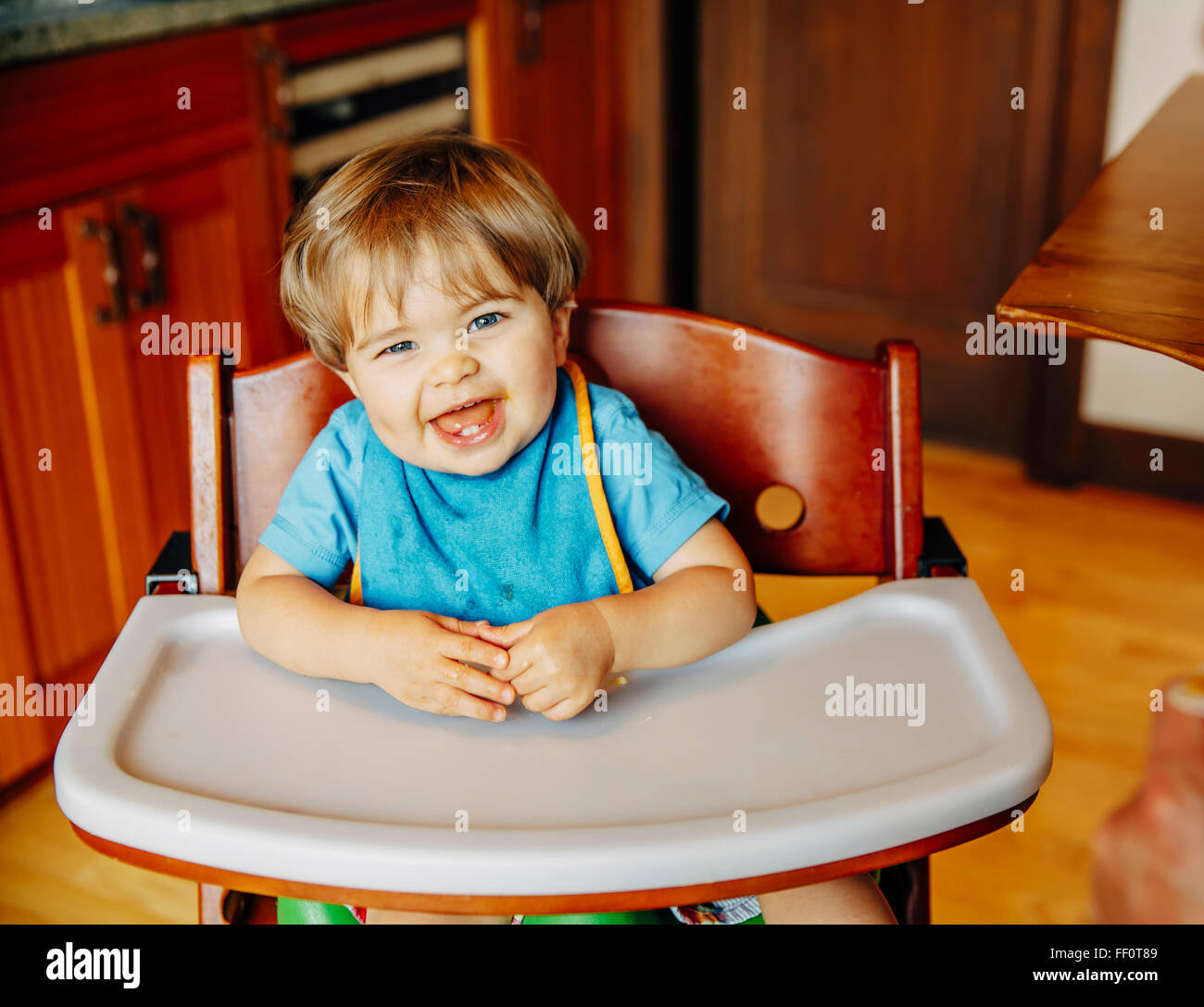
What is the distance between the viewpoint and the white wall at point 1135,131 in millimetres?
2293

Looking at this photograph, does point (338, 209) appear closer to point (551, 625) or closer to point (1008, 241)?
point (551, 625)

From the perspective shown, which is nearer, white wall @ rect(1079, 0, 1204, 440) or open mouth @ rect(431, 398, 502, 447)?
open mouth @ rect(431, 398, 502, 447)

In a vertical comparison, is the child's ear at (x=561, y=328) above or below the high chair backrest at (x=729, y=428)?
above

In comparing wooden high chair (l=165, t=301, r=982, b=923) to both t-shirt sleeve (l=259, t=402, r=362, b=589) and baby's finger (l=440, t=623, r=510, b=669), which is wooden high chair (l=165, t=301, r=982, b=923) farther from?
baby's finger (l=440, t=623, r=510, b=669)

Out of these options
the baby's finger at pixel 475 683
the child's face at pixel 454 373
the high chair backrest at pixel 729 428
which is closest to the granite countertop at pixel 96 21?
the high chair backrest at pixel 729 428

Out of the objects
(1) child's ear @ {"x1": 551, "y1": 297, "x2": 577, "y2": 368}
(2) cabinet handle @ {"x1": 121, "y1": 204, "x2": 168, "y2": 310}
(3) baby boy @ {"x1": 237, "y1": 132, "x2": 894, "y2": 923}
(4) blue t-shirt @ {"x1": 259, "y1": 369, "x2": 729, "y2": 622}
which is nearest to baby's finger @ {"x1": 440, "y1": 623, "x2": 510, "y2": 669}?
(3) baby boy @ {"x1": 237, "y1": 132, "x2": 894, "y2": 923}

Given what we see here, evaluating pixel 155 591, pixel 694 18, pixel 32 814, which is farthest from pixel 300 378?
pixel 694 18

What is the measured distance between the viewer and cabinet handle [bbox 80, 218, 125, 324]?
5.34ft

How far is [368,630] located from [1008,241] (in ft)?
7.00

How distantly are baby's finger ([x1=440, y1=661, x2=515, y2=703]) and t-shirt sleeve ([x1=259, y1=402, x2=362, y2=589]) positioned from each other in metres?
0.19

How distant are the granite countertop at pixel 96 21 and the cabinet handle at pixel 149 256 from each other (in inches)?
8.3

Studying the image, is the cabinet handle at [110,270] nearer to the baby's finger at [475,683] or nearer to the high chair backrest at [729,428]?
the high chair backrest at [729,428]

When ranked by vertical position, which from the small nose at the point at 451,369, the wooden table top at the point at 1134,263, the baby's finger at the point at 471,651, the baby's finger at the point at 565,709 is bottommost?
the baby's finger at the point at 565,709

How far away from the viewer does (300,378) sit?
0.98 m
